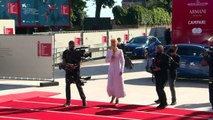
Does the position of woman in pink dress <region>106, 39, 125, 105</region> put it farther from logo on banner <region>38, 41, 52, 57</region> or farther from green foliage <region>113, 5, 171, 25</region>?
green foliage <region>113, 5, 171, 25</region>

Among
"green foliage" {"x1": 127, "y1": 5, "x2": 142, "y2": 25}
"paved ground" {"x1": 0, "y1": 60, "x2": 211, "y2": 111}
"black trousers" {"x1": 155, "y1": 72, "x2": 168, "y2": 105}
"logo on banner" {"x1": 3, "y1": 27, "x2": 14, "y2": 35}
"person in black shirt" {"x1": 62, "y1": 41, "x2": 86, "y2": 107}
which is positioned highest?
"green foliage" {"x1": 127, "y1": 5, "x2": 142, "y2": 25}

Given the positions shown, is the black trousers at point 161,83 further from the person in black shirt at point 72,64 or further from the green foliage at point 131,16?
the green foliage at point 131,16

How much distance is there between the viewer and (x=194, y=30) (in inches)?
896

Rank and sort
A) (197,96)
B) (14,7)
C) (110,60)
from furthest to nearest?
(14,7)
(197,96)
(110,60)

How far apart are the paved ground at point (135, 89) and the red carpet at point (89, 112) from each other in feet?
3.14

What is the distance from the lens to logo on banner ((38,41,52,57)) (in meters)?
18.0

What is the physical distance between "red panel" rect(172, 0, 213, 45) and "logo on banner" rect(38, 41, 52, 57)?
728 centimetres

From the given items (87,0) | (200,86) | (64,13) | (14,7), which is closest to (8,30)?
(200,86)

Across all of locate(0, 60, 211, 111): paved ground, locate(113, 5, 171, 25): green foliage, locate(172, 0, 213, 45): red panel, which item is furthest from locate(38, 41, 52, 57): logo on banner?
locate(113, 5, 171, 25): green foliage

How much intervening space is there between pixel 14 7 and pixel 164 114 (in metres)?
30.3

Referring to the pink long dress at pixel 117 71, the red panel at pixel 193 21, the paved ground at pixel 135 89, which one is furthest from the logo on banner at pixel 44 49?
the red panel at pixel 193 21

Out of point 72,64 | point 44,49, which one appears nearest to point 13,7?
point 44,49

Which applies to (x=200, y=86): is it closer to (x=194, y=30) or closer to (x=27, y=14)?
(x=194, y=30)

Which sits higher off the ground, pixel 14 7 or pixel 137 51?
pixel 14 7
